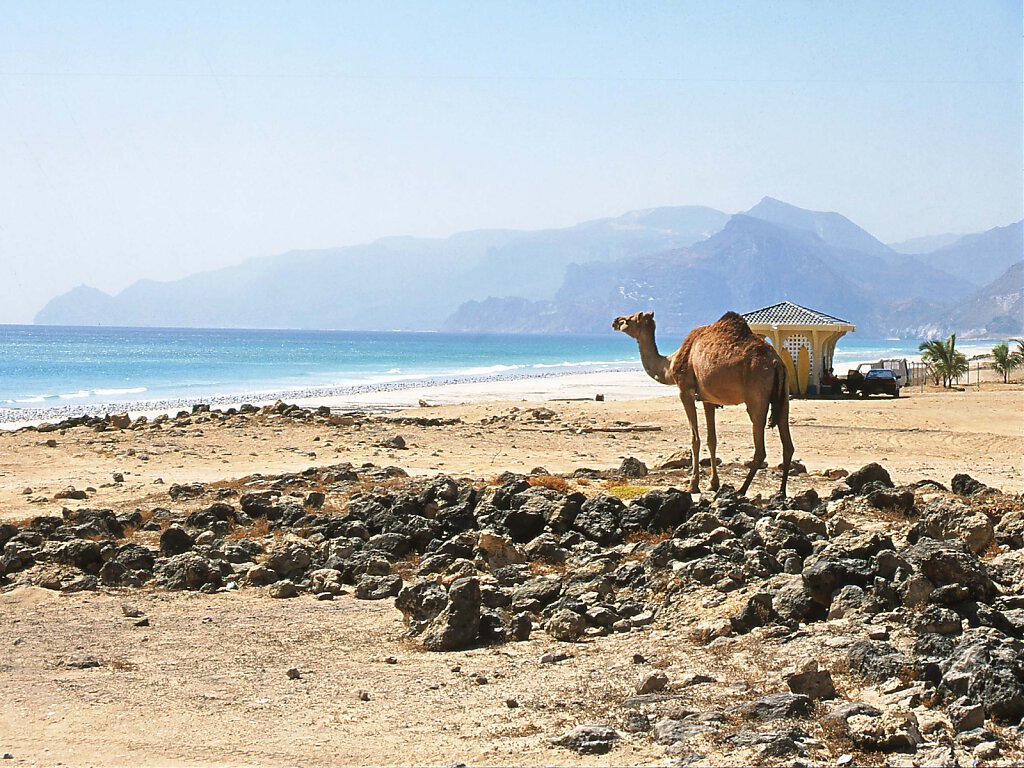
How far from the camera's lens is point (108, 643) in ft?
33.2

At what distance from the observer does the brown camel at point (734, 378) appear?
48.8 ft

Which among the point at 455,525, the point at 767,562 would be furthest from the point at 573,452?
the point at 767,562

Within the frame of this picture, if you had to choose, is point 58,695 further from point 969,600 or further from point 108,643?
point 969,600

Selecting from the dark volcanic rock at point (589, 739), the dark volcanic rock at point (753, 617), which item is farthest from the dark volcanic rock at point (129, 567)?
the dark volcanic rock at point (589, 739)

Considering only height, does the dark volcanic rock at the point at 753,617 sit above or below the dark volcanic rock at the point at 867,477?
below

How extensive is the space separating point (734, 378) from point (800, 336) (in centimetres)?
2557

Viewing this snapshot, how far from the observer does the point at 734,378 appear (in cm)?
1514

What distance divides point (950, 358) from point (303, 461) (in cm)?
3617

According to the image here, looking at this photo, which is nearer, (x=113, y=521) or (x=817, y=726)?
(x=817, y=726)

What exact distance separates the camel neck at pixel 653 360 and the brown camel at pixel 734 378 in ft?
3.11

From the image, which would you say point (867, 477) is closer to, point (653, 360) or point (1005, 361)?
point (653, 360)

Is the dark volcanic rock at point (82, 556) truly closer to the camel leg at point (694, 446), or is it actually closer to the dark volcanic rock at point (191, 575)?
the dark volcanic rock at point (191, 575)

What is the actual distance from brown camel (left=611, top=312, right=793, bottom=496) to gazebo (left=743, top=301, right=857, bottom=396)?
23.3m

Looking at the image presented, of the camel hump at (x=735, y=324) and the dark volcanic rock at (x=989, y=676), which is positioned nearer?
the dark volcanic rock at (x=989, y=676)
